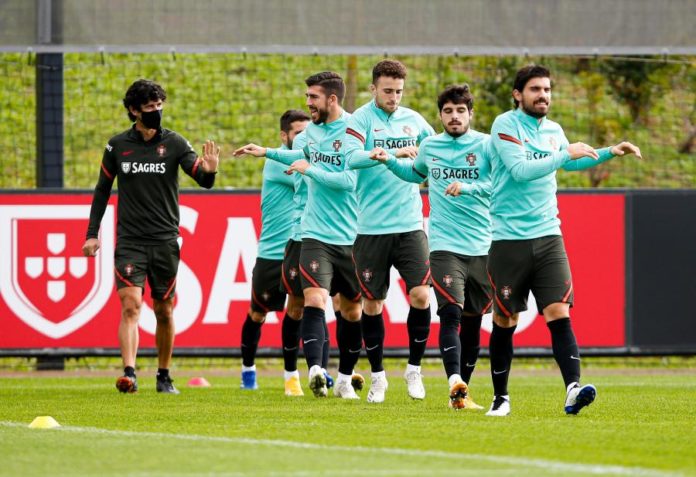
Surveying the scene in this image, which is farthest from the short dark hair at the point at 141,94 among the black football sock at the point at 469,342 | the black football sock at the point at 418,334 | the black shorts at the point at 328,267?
the black football sock at the point at 469,342

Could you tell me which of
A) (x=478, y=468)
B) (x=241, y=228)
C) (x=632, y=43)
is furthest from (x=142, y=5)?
(x=478, y=468)

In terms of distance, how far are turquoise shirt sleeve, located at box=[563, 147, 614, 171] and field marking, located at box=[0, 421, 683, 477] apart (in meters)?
2.52

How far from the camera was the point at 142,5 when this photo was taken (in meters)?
15.6

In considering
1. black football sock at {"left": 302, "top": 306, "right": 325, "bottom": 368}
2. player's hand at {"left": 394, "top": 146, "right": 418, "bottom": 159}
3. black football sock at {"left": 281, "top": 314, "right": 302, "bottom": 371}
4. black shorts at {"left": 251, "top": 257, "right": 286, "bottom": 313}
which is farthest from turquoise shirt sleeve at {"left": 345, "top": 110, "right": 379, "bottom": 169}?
black shorts at {"left": 251, "top": 257, "right": 286, "bottom": 313}

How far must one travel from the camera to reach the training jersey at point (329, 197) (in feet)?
36.2

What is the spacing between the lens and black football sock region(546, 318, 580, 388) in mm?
9148

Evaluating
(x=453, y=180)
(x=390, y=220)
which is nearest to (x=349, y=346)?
(x=390, y=220)

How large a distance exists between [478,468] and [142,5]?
32.7 ft

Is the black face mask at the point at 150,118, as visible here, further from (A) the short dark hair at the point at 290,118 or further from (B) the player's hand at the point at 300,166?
(B) the player's hand at the point at 300,166

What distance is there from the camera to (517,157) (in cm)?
909

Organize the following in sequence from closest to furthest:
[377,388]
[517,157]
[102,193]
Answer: [517,157] < [377,388] < [102,193]

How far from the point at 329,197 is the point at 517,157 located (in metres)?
2.32

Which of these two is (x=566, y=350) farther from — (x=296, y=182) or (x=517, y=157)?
(x=296, y=182)

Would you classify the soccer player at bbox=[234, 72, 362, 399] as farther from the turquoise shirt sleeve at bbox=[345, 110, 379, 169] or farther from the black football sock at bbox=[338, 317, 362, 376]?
the turquoise shirt sleeve at bbox=[345, 110, 379, 169]
